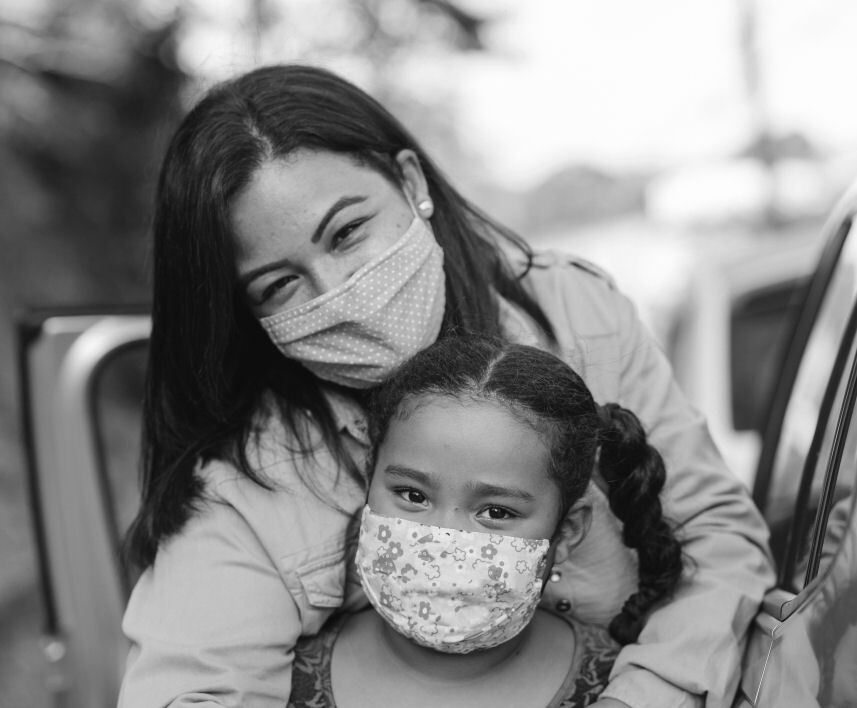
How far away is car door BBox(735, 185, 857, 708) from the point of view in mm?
1506

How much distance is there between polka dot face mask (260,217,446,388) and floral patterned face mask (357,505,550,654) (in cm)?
43

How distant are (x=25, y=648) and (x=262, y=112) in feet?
16.4

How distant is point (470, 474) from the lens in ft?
6.20

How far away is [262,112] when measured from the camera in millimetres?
2303

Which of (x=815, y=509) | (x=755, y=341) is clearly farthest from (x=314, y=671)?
(x=755, y=341)

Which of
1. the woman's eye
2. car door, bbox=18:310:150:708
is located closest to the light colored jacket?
the woman's eye

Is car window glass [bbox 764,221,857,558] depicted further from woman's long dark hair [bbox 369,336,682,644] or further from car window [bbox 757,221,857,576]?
woman's long dark hair [bbox 369,336,682,644]

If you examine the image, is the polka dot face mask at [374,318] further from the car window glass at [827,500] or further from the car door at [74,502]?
the car door at [74,502]

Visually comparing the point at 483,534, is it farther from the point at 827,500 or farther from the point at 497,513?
the point at 827,500

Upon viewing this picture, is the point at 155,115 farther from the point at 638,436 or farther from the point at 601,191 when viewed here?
the point at 601,191

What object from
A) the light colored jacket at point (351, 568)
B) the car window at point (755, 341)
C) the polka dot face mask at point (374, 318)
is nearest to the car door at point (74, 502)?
the light colored jacket at point (351, 568)

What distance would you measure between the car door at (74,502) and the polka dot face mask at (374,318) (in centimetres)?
90

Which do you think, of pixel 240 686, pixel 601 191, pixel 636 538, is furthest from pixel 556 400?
pixel 601 191

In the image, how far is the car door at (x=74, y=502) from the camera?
2930 millimetres
